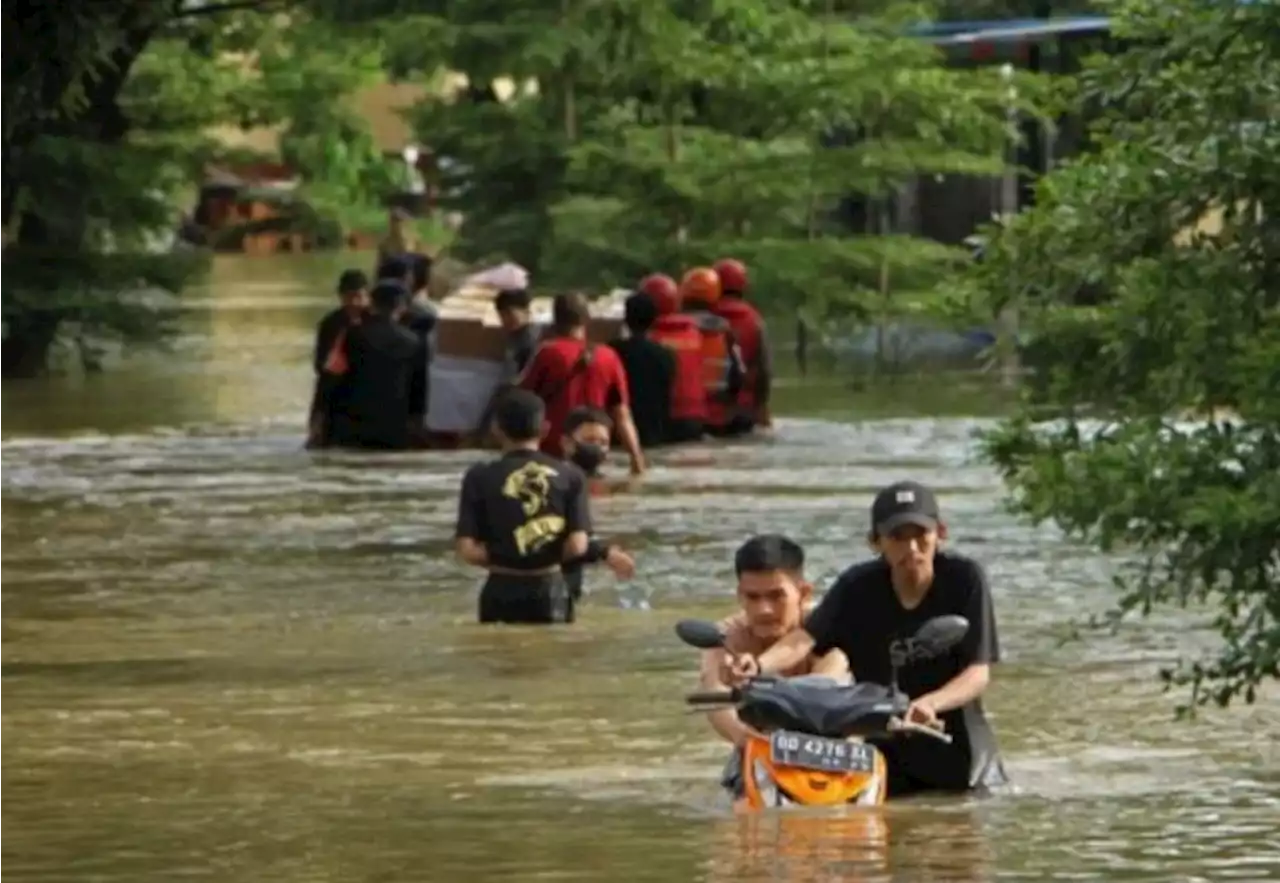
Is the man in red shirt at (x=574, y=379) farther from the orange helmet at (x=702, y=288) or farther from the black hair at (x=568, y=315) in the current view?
the orange helmet at (x=702, y=288)

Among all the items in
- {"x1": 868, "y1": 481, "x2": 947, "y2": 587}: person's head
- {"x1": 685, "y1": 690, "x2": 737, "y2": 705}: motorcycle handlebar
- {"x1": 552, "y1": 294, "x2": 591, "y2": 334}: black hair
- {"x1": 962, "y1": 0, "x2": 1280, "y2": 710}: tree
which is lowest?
{"x1": 685, "y1": 690, "x2": 737, "y2": 705}: motorcycle handlebar

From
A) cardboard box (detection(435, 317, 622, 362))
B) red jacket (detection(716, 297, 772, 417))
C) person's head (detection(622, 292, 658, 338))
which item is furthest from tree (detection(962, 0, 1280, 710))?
red jacket (detection(716, 297, 772, 417))

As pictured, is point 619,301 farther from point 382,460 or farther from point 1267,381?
point 1267,381

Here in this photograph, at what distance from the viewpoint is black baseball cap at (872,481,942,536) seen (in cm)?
1235

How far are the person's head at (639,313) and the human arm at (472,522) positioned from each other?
436 inches

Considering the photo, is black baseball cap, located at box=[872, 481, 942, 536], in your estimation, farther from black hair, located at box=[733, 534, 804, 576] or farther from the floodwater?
the floodwater

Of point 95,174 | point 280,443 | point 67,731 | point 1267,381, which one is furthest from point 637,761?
point 95,174

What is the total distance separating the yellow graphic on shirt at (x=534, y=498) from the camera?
18172 millimetres

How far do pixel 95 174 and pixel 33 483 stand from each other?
11.8 meters

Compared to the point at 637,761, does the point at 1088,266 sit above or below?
above

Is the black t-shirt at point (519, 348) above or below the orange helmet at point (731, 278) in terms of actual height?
below

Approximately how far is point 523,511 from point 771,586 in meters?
5.66

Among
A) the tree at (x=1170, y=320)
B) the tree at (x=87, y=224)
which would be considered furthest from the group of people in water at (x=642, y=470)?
the tree at (x=87, y=224)

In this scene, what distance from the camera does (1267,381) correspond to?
10820 millimetres
